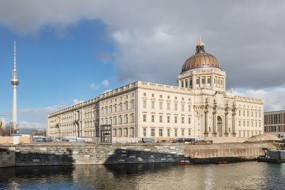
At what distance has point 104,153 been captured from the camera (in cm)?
8262

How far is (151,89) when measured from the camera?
11800 cm

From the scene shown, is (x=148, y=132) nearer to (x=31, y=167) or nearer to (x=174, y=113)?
(x=174, y=113)

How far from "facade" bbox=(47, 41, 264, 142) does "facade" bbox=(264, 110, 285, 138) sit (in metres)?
36.5

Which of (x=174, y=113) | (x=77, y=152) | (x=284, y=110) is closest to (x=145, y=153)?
(x=77, y=152)

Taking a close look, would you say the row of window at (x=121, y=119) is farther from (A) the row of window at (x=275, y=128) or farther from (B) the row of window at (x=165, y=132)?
(A) the row of window at (x=275, y=128)

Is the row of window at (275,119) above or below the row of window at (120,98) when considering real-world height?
below

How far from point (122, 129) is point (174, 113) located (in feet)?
66.9

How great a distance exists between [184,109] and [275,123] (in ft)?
294

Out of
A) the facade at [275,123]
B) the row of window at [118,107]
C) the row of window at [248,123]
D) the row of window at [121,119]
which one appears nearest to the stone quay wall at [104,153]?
Result: the row of window at [121,119]

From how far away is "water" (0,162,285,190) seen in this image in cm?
5316

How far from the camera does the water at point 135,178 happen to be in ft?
174

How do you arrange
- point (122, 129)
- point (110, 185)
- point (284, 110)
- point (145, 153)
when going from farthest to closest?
1. point (284, 110)
2. point (122, 129)
3. point (145, 153)
4. point (110, 185)

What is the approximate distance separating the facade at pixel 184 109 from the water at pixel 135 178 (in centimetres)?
3232

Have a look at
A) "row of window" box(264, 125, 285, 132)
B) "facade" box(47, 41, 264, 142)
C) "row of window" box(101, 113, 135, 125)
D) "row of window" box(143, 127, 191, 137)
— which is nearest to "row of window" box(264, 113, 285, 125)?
"row of window" box(264, 125, 285, 132)
